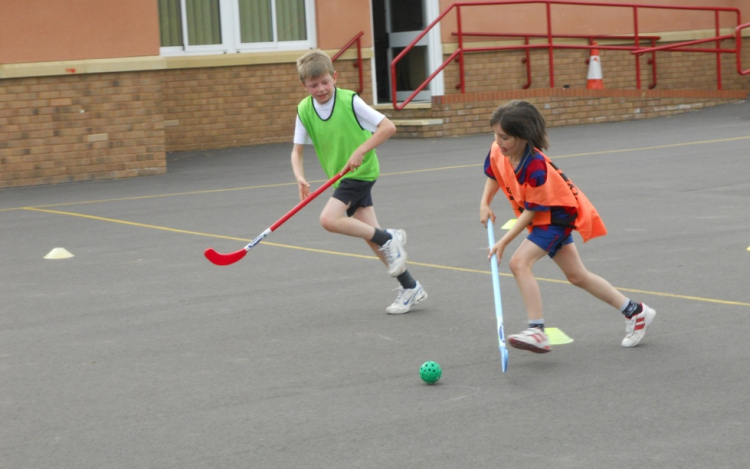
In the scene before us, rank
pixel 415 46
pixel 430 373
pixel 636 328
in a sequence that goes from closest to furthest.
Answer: pixel 430 373 → pixel 636 328 → pixel 415 46

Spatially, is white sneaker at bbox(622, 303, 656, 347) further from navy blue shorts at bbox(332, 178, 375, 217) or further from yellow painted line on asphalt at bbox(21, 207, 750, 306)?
navy blue shorts at bbox(332, 178, 375, 217)

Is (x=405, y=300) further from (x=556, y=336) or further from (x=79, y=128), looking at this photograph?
(x=79, y=128)

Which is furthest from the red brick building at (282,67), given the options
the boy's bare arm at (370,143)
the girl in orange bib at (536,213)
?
the girl in orange bib at (536,213)

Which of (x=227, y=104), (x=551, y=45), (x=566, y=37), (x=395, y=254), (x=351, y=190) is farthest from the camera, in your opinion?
(x=566, y=37)

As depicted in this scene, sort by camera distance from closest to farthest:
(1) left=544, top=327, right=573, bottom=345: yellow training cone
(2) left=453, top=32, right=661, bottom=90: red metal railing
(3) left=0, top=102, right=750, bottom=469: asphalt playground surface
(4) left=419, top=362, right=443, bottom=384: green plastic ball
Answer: (3) left=0, top=102, right=750, bottom=469: asphalt playground surface → (4) left=419, top=362, right=443, bottom=384: green plastic ball → (1) left=544, top=327, right=573, bottom=345: yellow training cone → (2) left=453, top=32, right=661, bottom=90: red metal railing

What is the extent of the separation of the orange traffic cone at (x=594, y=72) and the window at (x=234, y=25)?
5586mm

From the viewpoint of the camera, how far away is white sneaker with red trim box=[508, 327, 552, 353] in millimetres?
5473

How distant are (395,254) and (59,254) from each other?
3.63 meters

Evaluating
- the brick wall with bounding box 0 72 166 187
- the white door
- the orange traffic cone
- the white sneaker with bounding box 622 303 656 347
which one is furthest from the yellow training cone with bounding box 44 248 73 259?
the orange traffic cone

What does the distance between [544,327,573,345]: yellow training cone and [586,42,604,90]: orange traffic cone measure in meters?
16.5

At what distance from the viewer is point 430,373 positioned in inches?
205

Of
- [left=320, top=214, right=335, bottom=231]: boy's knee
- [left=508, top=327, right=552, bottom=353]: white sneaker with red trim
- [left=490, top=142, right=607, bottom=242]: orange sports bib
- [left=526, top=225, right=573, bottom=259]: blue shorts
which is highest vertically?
[left=490, top=142, right=607, bottom=242]: orange sports bib

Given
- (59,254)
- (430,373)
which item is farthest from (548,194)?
(59,254)

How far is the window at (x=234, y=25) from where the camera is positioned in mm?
19078
